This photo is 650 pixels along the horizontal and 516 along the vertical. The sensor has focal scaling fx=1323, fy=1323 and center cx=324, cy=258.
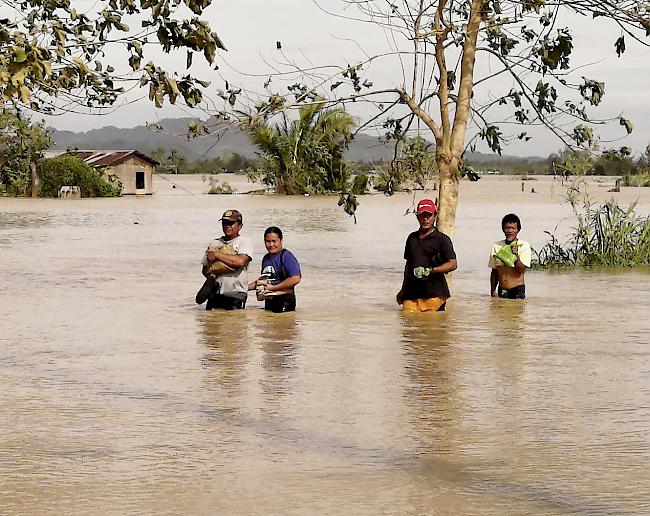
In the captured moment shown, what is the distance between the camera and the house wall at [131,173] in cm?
7038

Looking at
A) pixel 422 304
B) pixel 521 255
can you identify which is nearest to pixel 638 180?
pixel 521 255

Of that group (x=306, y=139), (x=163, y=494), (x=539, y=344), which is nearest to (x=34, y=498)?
(x=163, y=494)

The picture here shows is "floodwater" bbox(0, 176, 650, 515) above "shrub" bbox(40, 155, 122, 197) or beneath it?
beneath

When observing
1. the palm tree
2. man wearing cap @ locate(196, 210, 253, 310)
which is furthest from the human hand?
the palm tree

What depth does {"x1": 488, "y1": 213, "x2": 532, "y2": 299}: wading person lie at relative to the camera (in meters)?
15.5

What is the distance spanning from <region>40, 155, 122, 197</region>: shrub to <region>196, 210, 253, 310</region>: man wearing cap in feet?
168

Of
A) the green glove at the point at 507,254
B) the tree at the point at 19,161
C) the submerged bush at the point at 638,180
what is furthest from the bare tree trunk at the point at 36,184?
the green glove at the point at 507,254

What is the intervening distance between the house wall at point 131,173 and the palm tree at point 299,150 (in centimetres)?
666

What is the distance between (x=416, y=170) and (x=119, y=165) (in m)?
51.2

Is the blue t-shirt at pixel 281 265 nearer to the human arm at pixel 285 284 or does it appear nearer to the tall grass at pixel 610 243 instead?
the human arm at pixel 285 284

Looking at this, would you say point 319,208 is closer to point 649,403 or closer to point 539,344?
point 539,344

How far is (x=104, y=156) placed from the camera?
7131 centimetres

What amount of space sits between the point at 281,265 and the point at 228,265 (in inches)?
23.3

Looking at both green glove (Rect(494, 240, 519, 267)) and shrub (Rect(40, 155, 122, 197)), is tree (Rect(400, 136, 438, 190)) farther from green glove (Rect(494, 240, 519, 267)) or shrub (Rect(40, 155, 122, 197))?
shrub (Rect(40, 155, 122, 197))
